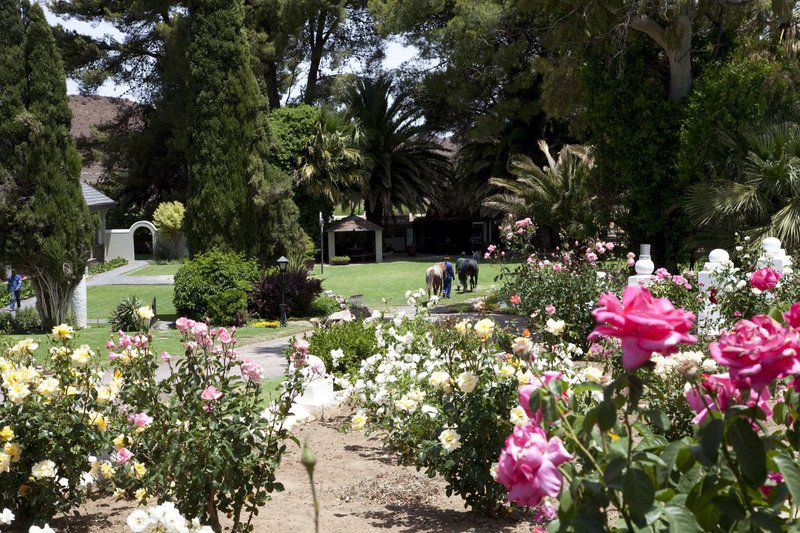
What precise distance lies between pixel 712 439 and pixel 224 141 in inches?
734

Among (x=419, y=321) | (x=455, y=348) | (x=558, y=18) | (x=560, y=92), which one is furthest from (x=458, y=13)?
(x=455, y=348)

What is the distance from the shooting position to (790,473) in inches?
67.4

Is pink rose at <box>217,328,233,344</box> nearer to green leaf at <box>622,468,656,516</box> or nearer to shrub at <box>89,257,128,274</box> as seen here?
green leaf at <box>622,468,656,516</box>

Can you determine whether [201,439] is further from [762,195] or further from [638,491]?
[762,195]

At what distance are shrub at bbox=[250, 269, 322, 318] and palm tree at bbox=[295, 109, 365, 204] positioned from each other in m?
16.4

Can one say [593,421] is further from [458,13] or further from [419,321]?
[458,13]

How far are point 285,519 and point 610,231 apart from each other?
13731 mm

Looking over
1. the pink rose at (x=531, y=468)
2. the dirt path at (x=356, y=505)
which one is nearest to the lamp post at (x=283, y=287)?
the dirt path at (x=356, y=505)

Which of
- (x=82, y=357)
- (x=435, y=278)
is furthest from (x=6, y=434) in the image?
(x=435, y=278)

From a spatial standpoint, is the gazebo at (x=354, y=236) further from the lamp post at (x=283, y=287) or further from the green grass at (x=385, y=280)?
the lamp post at (x=283, y=287)

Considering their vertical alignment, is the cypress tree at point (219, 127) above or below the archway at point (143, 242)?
above

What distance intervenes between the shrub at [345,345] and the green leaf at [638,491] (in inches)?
281

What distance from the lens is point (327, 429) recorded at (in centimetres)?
715

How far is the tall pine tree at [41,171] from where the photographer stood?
16.2 m
